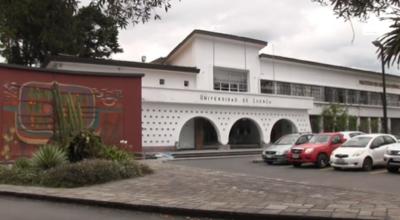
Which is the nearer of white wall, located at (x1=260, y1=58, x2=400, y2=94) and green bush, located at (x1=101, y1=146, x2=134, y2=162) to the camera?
green bush, located at (x1=101, y1=146, x2=134, y2=162)

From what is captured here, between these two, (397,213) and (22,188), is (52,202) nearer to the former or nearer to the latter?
(22,188)

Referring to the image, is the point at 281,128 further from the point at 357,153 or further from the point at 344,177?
the point at 344,177

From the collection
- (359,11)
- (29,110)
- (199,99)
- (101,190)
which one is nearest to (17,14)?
(359,11)

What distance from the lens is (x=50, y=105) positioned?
74.9 feet

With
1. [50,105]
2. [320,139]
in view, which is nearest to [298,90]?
[320,139]

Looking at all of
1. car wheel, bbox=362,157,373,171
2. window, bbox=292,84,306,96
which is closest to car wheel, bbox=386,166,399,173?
car wheel, bbox=362,157,373,171

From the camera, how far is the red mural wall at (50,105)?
21797 mm

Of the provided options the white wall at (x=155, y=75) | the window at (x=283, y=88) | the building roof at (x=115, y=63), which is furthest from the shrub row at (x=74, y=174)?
the window at (x=283, y=88)

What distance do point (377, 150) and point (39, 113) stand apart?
49.3 feet

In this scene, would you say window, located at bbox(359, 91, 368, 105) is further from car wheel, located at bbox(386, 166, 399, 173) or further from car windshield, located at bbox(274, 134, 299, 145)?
car wheel, located at bbox(386, 166, 399, 173)

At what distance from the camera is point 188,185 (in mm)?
13320

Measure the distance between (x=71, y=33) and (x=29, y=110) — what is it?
56.6ft

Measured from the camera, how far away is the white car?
2005cm

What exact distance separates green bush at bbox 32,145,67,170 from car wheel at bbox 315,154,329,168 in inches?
456
